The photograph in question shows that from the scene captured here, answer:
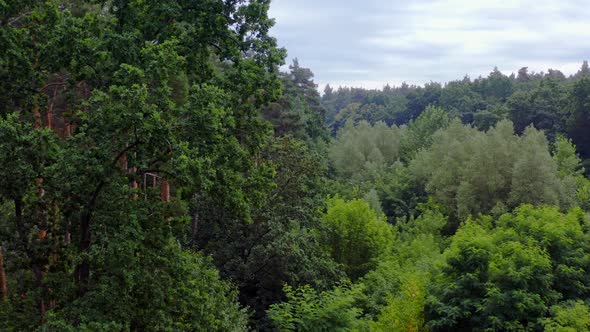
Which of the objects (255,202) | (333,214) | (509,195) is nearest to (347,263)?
(333,214)

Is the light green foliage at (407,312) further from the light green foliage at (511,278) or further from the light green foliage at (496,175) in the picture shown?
the light green foliage at (496,175)

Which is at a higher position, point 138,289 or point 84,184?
point 84,184

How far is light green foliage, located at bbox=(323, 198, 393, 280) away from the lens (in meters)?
28.9

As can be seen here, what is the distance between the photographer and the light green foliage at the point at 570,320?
15.1m

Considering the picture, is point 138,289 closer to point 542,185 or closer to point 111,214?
point 111,214

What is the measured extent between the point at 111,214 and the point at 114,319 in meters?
2.16

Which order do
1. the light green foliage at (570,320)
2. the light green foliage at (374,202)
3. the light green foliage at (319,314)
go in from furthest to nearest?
the light green foliage at (374,202), the light green foliage at (319,314), the light green foliage at (570,320)

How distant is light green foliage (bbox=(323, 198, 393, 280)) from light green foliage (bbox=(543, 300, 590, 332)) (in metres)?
13.0

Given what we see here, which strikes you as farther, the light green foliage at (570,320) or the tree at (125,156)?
the light green foliage at (570,320)

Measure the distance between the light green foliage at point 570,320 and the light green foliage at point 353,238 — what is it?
1297cm

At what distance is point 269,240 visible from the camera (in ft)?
72.4

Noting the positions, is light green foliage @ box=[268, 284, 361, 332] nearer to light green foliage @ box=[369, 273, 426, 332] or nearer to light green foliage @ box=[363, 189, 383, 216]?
light green foliage @ box=[369, 273, 426, 332]

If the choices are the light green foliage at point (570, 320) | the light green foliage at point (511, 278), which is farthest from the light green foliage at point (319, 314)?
the light green foliage at point (570, 320)

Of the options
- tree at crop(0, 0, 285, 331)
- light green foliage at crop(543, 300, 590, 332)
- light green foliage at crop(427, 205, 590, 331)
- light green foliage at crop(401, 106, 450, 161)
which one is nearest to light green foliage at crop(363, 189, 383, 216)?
light green foliage at crop(427, 205, 590, 331)
